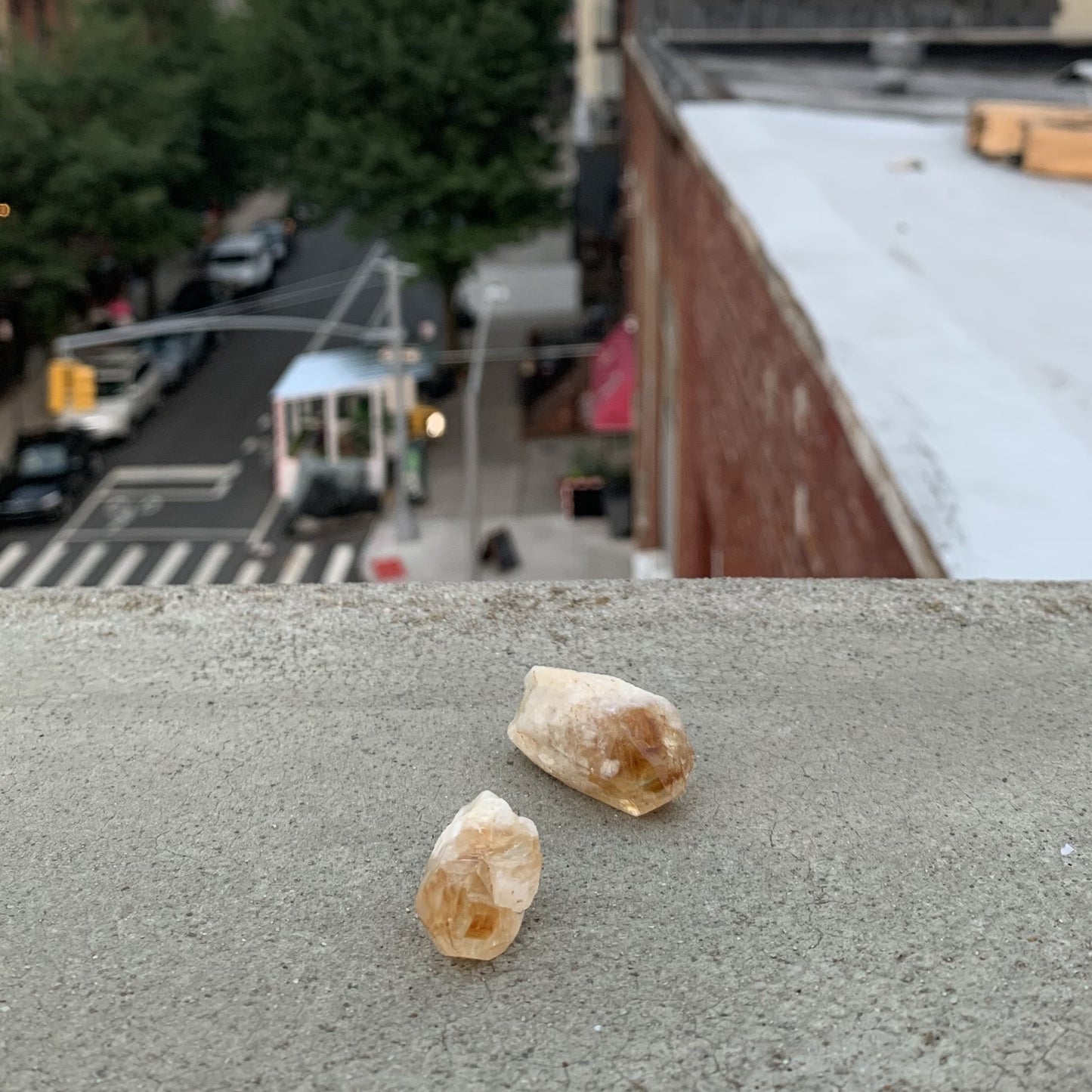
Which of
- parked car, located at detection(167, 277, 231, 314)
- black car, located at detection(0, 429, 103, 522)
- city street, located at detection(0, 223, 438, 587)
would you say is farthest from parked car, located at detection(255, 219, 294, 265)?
black car, located at detection(0, 429, 103, 522)

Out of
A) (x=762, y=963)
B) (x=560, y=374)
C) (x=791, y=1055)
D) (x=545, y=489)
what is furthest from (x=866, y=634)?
(x=560, y=374)

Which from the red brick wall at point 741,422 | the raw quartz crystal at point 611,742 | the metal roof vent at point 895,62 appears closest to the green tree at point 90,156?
the red brick wall at point 741,422

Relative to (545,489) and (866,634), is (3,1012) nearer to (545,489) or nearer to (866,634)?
(866,634)

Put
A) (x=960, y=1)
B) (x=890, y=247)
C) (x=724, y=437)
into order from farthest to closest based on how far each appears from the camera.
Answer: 1. (x=960, y=1)
2. (x=724, y=437)
3. (x=890, y=247)

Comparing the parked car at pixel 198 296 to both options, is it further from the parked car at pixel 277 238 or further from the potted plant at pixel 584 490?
the potted plant at pixel 584 490

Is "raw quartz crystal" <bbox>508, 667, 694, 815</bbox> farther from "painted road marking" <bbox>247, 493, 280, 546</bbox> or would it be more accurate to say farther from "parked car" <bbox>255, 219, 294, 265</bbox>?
"parked car" <bbox>255, 219, 294, 265</bbox>
